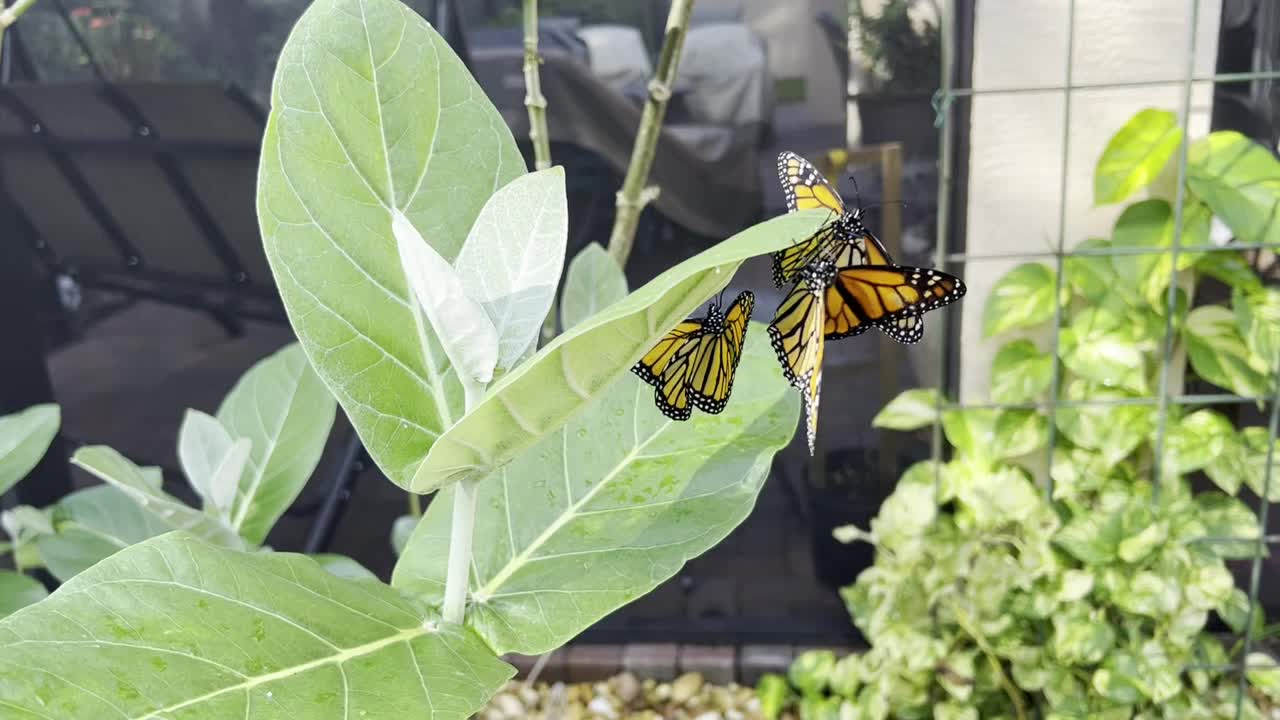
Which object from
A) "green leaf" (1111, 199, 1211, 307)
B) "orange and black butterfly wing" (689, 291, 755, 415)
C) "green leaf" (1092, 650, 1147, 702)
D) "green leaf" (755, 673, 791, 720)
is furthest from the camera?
"green leaf" (755, 673, 791, 720)

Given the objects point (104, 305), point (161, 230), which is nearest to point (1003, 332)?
point (161, 230)

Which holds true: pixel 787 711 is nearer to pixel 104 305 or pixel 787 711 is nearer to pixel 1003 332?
pixel 1003 332

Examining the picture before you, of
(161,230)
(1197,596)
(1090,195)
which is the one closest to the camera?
(1197,596)

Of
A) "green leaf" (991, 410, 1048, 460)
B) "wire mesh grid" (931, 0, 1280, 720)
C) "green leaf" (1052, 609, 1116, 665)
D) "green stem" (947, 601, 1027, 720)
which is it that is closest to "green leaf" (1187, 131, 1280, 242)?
"wire mesh grid" (931, 0, 1280, 720)

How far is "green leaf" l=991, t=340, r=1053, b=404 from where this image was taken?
6.97 feet

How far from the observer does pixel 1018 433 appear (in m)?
2.15

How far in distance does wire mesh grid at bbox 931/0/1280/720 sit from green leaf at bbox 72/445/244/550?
159 cm

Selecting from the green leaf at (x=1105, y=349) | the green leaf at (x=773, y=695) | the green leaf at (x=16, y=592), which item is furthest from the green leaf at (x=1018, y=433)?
the green leaf at (x=16, y=592)

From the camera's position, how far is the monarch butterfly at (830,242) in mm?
344

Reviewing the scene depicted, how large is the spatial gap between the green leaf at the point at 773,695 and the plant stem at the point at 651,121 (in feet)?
5.43

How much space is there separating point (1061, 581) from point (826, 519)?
0.57 m

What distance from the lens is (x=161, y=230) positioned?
7.47 feet

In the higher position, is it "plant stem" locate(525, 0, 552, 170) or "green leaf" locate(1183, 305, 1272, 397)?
"plant stem" locate(525, 0, 552, 170)

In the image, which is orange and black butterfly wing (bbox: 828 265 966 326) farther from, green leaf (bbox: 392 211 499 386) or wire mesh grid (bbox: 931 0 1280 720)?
wire mesh grid (bbox: 931 0 1280 720)
